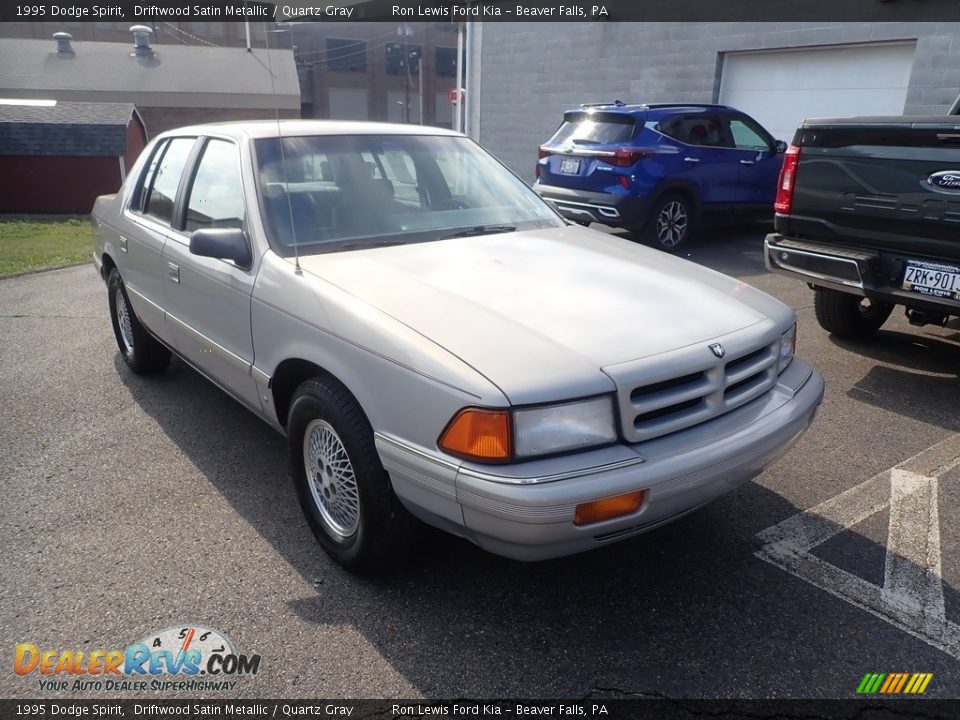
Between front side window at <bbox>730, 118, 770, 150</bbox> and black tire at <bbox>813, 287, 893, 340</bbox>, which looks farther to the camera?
front side window at <bbox>730, 118, 770, 150</bbox>

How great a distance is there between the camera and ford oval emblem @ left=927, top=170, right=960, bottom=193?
4.08 m

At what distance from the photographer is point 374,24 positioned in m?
53.8

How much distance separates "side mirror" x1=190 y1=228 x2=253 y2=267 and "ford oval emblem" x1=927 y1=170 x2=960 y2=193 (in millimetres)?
3718

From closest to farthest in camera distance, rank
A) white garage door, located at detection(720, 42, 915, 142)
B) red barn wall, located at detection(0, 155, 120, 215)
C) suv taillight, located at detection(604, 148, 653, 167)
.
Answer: suv taillight, located at detection(604, 148, 653, 167)
white garage door, located at detection(720, 42, 915, 142)
red barn wall, located at detection(0, 155, 120, 215)

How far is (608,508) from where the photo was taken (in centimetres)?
221

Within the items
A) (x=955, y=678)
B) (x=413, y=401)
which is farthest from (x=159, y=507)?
(x=955, y=678)

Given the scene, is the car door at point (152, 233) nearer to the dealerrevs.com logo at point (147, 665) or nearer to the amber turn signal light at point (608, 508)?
the dealerrevs.com logo at point (147, 665)

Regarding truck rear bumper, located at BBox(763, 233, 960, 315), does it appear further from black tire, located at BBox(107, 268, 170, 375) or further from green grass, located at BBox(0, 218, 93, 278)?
green grass, located at BBox(0, 218, 93, 278)

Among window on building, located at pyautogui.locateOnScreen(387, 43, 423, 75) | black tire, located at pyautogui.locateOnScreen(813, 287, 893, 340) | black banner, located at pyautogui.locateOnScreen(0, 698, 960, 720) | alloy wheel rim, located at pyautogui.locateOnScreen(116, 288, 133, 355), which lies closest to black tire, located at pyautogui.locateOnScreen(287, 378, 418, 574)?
black banner, located at pyautogui.locateOnScreen(0, 698, 960, 720)

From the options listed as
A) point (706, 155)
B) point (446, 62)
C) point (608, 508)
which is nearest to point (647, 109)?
point (706, 155)

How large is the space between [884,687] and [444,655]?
4.58 ft

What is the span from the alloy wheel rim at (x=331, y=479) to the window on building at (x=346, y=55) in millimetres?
55050

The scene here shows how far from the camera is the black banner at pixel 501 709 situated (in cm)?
224

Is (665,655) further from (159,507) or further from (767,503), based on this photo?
(159,507)
